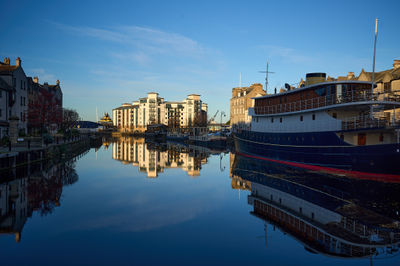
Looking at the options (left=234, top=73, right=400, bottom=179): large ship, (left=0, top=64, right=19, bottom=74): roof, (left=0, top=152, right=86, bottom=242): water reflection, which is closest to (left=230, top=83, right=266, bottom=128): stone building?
(left=234, top=73, right=400, bottom=179): large ship

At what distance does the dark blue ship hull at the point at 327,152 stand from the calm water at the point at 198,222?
68.3 inches

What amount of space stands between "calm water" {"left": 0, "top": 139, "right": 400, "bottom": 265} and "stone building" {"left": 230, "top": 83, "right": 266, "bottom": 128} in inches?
2738

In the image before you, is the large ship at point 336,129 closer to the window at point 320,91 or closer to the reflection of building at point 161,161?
the window at point 320,91

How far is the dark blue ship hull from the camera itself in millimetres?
22625

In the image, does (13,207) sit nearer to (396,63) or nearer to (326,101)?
(326,101)

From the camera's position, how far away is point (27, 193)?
19094 millimetres

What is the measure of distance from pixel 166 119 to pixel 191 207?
16236cm

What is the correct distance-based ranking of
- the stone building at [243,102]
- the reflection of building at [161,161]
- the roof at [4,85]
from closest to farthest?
1. the reflection of building at [161,161]
2. the roof at [4,85]
3. the stone building at [243,102]

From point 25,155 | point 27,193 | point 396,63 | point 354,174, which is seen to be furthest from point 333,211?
point 396,63

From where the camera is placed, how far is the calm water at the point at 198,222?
34.2ft

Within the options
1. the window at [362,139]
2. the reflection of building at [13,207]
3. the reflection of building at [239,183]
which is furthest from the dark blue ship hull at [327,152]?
the reflection of building at [13,207]

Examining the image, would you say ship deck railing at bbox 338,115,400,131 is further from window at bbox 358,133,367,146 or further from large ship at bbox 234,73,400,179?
window at bbox 358,133,367,146

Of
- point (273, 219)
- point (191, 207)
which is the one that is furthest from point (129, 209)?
point (273, 219)

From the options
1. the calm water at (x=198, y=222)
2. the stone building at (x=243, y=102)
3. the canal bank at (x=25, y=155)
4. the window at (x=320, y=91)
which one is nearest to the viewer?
the calm water at (x=198, y=222)
